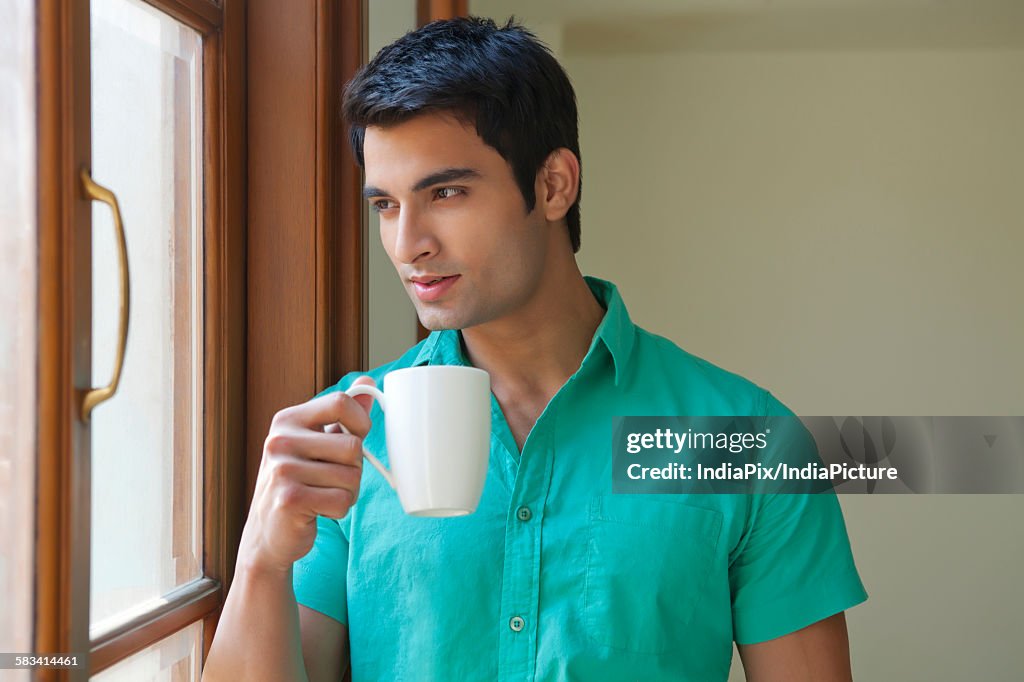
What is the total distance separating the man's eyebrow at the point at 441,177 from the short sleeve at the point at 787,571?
49 centimetres

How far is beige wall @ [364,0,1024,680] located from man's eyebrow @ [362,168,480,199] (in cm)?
305

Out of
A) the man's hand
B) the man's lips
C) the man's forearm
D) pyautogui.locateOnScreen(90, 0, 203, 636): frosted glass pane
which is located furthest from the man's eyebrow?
the man's forearm

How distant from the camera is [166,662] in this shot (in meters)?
1.06

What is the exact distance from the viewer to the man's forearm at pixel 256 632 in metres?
0.94

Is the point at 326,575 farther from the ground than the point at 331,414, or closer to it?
closer to it

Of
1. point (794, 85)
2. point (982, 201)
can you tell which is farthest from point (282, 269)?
point (982, 201)

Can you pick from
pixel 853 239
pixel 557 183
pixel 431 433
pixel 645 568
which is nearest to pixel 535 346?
pixel 557 183

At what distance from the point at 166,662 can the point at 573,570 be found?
45 cm

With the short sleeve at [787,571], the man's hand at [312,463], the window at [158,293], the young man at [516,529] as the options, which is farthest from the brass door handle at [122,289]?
the short sleeve at [787,571]

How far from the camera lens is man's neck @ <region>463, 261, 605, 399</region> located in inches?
48.8

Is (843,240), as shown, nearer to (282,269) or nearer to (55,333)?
(282,269)

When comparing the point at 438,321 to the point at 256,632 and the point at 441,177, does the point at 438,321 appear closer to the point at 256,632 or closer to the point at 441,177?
the point at 441,177

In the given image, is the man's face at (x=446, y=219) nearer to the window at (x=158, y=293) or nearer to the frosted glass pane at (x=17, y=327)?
the window at (x=158, y=293)

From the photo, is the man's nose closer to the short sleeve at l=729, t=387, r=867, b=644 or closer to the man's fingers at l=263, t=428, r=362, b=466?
the man's fingers at l=263, t=428, r=362, b=466
